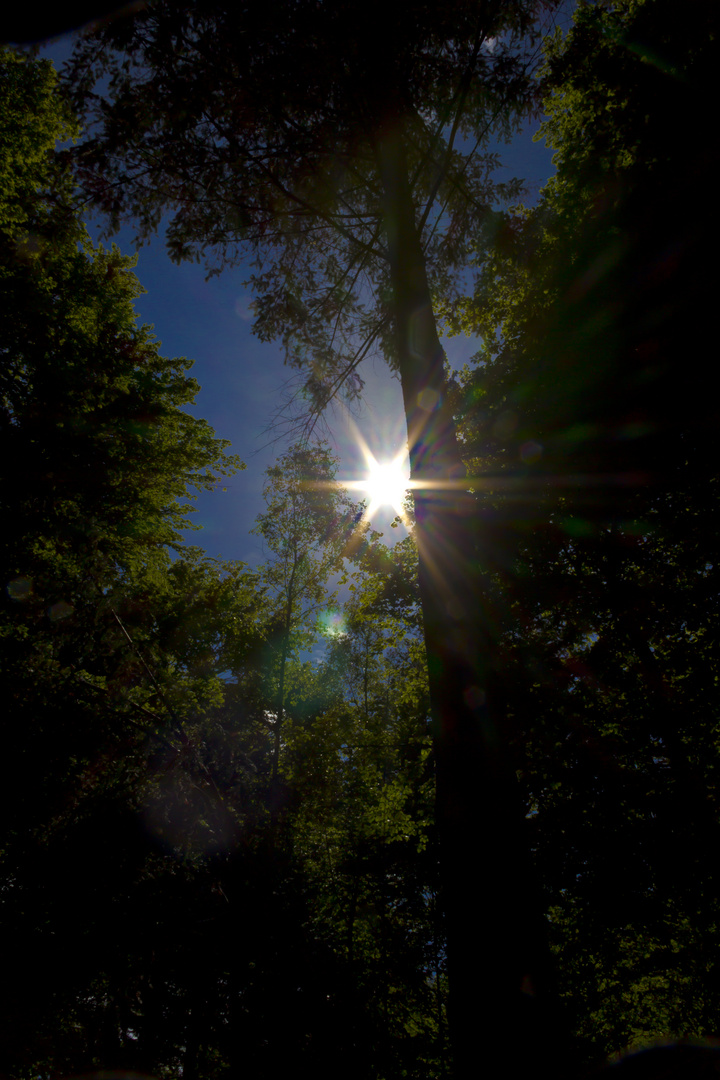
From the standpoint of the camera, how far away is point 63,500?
6.08 metres

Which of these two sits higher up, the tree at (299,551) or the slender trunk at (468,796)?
the tree at (299,551)

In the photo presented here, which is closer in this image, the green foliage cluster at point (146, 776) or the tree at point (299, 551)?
the green foliage cluster at point (146, 776)

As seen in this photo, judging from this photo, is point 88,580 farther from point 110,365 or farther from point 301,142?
→ point 301,142

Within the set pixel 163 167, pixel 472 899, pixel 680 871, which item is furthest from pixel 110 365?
pixel 680 871

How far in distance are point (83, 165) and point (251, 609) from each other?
26.4 feet

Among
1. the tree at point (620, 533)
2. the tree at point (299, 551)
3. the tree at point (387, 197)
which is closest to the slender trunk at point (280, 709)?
the tree at point (299, 551)

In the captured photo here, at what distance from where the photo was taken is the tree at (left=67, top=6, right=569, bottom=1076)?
78.7 inches

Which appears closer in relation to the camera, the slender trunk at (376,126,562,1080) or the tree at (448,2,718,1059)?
the slender trunk at (376,126,562,1080)

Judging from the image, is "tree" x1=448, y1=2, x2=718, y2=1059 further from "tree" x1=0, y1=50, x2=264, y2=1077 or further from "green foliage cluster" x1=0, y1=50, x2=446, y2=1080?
"tree" x1=0, y1=50, x2=264, y2=1077

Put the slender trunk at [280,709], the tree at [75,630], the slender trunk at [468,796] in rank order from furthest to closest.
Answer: the slender trunk at [280,709] < the tree at [75,630] < the slender trunk at [468,796]

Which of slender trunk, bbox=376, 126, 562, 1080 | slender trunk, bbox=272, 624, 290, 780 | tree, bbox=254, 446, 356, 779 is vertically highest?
tree, bbox=254, 446, 356, 779

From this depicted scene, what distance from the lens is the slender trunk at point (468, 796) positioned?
1.67 meters

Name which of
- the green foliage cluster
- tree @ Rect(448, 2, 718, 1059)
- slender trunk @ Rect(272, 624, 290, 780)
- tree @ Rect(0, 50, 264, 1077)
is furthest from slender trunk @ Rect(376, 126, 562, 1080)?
slender trunk @ Rect(272, 624, 290, 780)

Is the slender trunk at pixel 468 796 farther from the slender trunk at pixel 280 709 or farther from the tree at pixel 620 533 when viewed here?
the slender trunk at pixel 280 709
